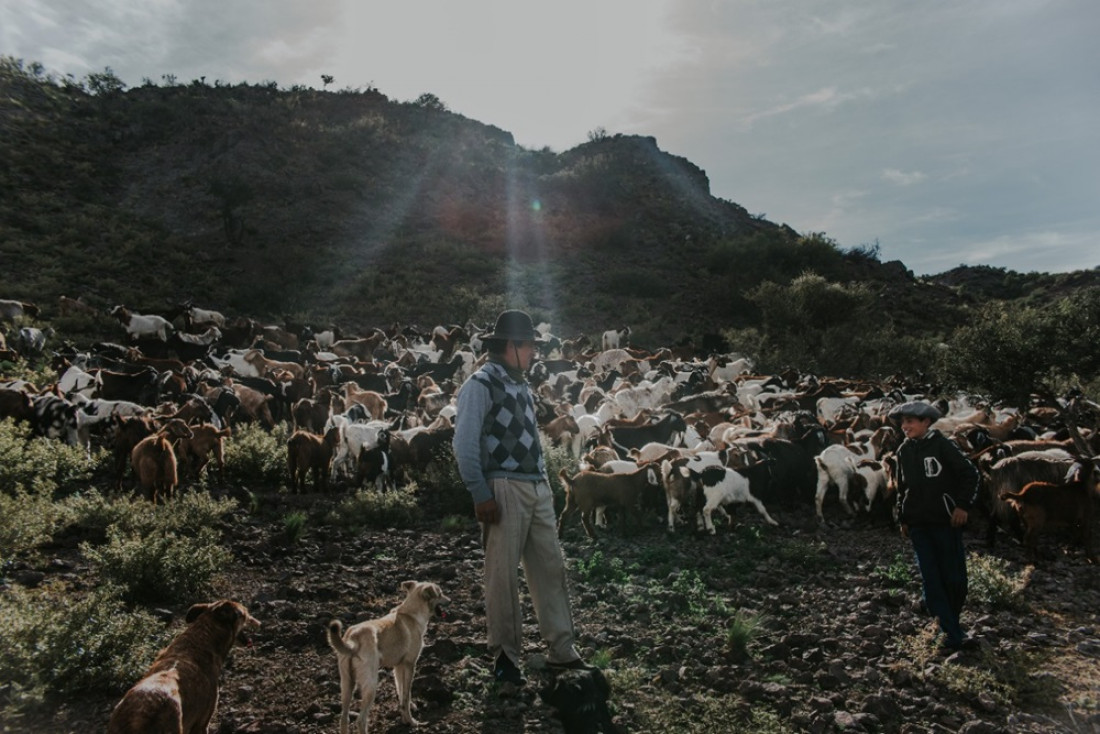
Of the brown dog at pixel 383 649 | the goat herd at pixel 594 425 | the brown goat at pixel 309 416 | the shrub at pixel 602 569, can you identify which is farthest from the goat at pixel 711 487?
the brown goat at pixel 309 416

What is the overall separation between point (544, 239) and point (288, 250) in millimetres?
17156

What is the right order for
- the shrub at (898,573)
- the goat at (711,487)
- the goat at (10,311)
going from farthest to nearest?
the goat at (10,311), the goat at (711,487), the shrub at (898,573)

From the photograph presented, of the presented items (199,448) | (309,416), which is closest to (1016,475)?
(199,448)

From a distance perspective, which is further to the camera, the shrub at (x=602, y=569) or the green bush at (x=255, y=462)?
the green bush at (x=255, y=462)

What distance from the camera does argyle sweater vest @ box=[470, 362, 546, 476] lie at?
494cm

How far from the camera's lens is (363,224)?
47219 millimetres

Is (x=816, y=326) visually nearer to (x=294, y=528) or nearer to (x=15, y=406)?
(x=294, y=528)

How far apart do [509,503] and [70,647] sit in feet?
9.86

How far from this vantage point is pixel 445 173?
57438 mm

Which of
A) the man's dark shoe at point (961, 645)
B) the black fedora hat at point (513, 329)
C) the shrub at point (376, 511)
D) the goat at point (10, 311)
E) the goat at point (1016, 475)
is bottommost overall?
the man's dark shoe at point (961, 645)

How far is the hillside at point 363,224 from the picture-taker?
34.8 m

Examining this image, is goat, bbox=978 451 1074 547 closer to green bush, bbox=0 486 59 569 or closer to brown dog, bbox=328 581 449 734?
brown dog, bbox=328 581 449 734

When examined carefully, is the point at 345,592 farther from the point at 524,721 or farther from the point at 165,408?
the point at 165,408

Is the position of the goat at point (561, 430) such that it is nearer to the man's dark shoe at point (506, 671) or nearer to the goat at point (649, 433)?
the goat at point (649, 433)
